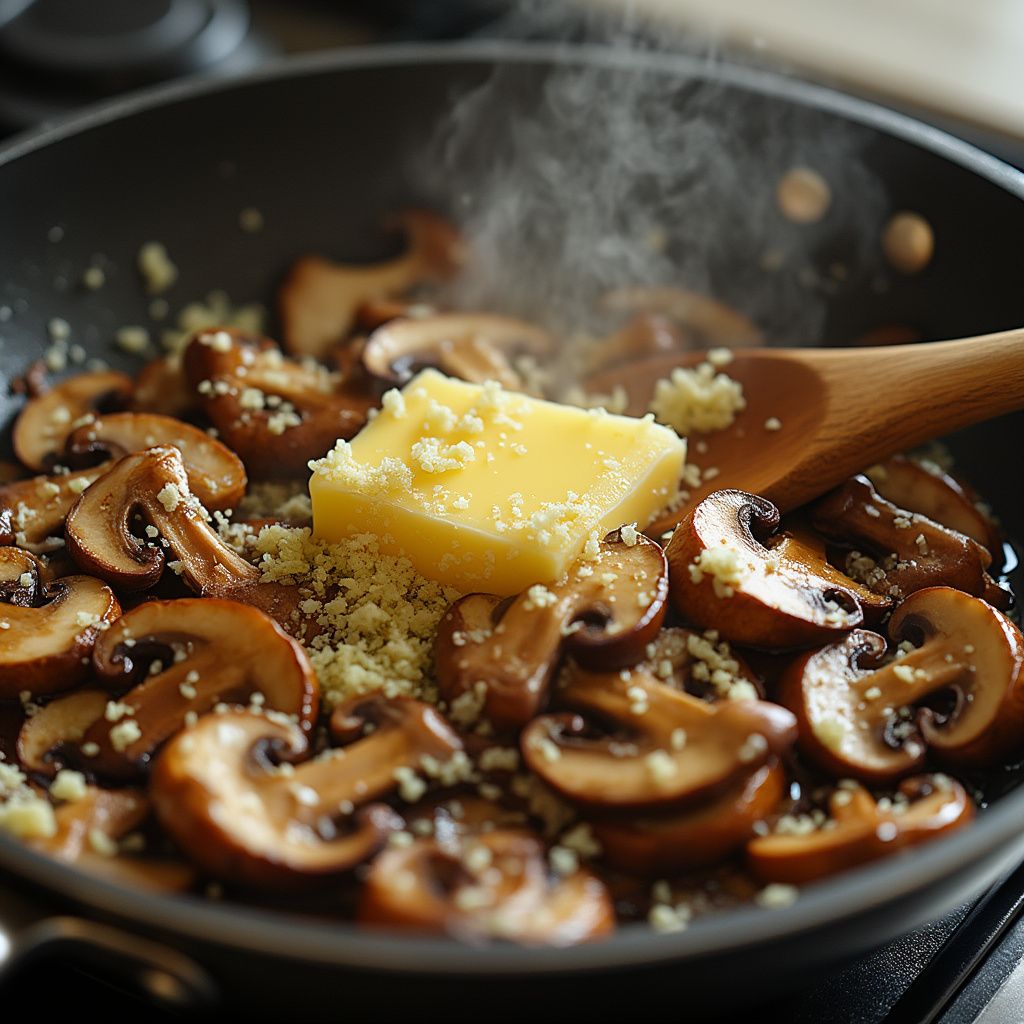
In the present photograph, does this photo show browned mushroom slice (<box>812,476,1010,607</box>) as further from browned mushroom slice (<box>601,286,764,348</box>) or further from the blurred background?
the blurred background

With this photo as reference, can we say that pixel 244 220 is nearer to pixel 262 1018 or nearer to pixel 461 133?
pixel 461 133

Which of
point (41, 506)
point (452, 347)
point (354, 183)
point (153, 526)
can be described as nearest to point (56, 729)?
point (153, 526)

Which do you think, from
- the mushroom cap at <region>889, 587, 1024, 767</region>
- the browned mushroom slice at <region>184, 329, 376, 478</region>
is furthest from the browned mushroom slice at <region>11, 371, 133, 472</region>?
the mushroom cap at <region>889, 587, 1024, 767</region>

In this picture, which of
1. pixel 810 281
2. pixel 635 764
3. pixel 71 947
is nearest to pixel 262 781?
pixel 71 947

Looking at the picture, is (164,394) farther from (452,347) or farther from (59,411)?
(452,347)

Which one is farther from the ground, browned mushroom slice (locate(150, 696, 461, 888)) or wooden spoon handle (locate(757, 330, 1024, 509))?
wooden spoon handle (locate(757, 330, 1024, 509))

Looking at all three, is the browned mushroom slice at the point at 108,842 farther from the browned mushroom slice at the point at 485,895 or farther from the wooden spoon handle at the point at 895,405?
the wooden spoon handle at the point at 895,405

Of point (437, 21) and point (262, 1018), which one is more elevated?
point (437, 21)

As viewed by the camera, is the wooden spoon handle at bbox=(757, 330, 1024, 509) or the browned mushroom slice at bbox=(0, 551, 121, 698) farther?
the wooden spoon handle at bbox=(757, 330, 1024, 509)
